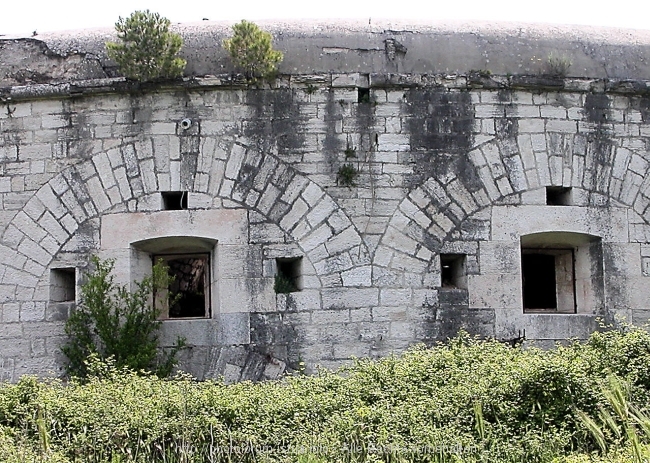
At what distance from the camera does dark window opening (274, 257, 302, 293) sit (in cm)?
996

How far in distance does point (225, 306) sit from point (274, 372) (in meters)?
0.75

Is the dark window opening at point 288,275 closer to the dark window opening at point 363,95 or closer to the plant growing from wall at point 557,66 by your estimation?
the dark window opening at point 363,95

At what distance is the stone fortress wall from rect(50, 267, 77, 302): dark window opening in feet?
0.06

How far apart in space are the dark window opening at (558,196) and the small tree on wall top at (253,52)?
9.49 ft

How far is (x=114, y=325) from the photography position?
9.75 meters

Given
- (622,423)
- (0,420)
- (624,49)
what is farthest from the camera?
(624,49)

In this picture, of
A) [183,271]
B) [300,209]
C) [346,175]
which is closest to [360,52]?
[346,175]

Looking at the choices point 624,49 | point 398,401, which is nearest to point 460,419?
point 398,401

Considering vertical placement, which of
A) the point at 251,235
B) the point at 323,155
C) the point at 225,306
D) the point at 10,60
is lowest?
the point at 225,306

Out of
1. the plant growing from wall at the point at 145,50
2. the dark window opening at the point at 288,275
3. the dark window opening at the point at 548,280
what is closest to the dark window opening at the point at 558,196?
the dark window opening at the point at 548,280

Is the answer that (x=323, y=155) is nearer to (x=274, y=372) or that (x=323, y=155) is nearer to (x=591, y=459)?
(x=274, y=372)

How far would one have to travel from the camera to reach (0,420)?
7.94 meters

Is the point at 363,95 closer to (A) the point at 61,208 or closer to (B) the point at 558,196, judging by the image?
(B) the point at 558,196

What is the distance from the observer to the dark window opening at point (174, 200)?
399 inches
